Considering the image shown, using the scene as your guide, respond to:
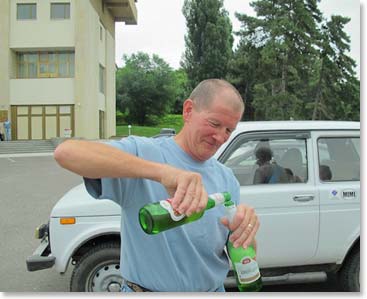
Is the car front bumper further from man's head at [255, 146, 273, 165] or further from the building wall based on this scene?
the building wall

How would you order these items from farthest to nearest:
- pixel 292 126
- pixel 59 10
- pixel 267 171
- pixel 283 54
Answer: pixel 283 54, pixel 59 10, pixel 292 126, pixel 267 171

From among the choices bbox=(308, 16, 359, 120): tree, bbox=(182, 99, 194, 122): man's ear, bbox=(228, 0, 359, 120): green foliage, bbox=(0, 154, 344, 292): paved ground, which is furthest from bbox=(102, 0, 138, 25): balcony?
bbox=(182, 99, 194, 122): man's ear

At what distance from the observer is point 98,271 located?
143 inches

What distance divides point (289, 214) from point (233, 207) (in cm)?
221

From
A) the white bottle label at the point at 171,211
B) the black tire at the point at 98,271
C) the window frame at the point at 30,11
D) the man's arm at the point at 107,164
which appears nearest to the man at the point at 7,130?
the window frame at the point at 30,11

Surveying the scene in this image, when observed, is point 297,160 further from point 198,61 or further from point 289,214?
point 198,61

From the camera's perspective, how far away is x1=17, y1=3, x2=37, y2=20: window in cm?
2944

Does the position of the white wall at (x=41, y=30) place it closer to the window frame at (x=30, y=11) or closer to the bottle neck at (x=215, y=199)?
the window frame at (x=30, y=11)

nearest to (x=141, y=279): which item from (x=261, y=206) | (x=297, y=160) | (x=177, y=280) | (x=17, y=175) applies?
(x=177, y=280)

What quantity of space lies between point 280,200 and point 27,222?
5026 millimetres

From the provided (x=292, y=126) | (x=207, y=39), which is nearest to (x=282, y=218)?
(x=292, y=126)

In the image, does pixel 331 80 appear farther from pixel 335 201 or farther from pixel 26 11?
pixel 335 201

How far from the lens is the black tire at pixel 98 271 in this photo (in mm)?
3594

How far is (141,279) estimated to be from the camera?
1667mm
